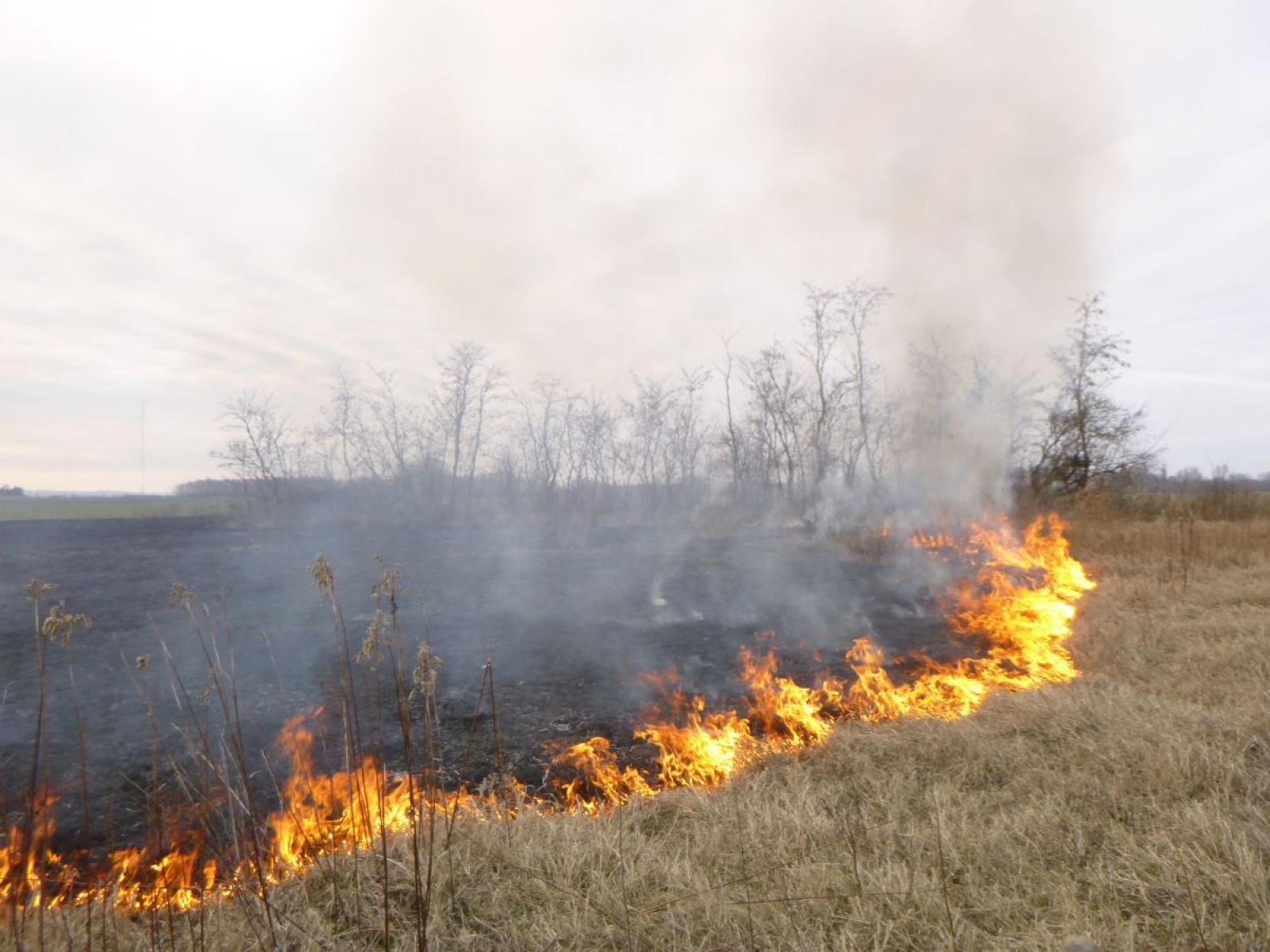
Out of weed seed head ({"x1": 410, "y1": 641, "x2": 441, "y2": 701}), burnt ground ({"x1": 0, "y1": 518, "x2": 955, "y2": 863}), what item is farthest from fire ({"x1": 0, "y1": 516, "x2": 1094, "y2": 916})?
weed seed head ({"x1": 410, "y1": 641, "x2": 441, "y2": 701})

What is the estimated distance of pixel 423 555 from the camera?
15258 millimetres

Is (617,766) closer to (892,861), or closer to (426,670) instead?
(892,861)

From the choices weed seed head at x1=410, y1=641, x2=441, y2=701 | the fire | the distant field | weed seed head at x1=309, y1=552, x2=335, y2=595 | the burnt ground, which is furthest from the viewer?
the distant field

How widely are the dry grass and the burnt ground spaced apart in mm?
772

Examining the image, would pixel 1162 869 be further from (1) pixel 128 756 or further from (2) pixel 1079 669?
(1) pixel 128 756

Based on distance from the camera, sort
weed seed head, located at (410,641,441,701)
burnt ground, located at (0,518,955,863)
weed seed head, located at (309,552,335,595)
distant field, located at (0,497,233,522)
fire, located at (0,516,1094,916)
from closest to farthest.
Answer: weed seed head, located at (309,552,335,595) → weed seed head, located at (410,641,441,701) → fire, located at (0,516,1094,916) → burnt ground, located at (0,518,955,863) → distant field, located at (0,497,233,522)

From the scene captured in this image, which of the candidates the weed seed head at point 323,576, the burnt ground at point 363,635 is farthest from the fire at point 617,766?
the weed seed head at point 323,576

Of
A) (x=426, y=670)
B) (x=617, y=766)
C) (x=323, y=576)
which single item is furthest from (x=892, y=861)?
(x=323, y=576)

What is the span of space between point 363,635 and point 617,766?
4.68 metres

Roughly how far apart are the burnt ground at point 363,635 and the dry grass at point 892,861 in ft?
2.53

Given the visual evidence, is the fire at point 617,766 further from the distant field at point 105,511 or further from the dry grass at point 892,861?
the distant field at point 105,511

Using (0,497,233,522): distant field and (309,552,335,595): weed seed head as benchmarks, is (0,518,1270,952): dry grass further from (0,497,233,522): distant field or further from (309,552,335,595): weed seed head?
(0,497,233,522): distant field

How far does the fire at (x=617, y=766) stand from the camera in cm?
307

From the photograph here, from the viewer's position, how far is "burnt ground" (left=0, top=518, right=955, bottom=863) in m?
4.86
